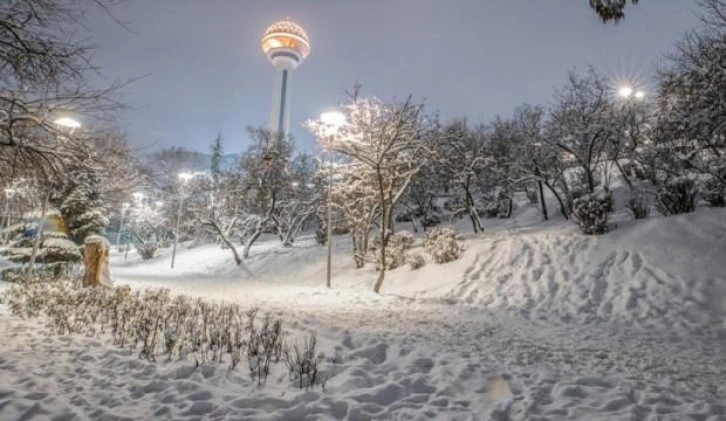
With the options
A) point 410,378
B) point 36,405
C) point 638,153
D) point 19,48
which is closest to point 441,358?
point 410,378

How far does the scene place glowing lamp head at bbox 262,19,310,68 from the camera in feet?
351

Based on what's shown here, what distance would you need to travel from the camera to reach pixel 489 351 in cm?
625

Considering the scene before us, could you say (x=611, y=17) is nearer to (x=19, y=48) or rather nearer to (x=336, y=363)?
(x=336, y=363)

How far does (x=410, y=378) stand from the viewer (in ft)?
15.7

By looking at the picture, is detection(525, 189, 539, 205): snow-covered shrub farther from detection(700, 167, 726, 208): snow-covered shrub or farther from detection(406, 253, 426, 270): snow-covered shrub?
detection(406, 253, 426, 270): snow-covered shrub

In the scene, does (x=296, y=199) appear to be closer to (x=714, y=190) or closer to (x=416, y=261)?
(x=416, y=261)

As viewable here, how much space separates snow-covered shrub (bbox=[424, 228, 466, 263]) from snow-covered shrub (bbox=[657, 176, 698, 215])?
24.3ft

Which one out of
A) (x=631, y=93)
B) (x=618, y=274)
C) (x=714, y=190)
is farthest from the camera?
(x=631, y=93)

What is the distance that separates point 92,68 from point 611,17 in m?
6.96

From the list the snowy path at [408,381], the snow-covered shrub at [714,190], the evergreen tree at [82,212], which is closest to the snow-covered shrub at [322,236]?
the evergreen tree at [82,212]

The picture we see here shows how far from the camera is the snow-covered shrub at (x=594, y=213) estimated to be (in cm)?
1330

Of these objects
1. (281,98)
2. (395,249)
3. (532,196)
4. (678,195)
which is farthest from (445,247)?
(281,98)

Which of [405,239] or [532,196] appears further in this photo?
[532,196]

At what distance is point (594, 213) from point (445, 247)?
5342mm
